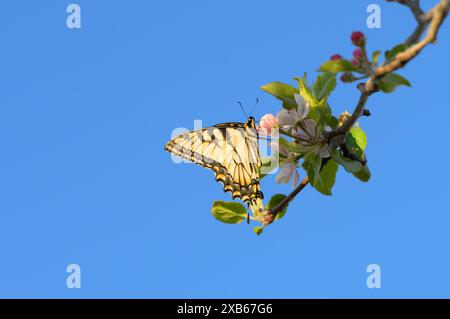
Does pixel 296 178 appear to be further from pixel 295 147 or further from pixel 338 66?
pixel 338 66

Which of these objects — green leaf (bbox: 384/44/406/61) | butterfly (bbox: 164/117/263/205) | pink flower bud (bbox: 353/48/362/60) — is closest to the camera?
green leaf (bbox: 384/44/406/61)

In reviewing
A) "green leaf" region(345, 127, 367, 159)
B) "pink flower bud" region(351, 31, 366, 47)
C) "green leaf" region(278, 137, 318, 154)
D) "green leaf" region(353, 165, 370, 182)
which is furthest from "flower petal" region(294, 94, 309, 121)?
"pink flower bud" region(351, 31, 366, 47)

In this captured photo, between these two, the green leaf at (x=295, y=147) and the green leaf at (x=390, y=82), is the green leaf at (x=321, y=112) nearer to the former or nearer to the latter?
the green leaf at (x=295, y=147)

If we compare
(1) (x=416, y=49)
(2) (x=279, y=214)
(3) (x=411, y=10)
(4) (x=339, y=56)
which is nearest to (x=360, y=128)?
(2) (x=279, y=214)

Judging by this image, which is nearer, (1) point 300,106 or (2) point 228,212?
(1) point 300,106

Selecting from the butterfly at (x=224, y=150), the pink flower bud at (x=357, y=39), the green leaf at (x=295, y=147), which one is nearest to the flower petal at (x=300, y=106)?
the green leaf at (x=295, y=147)

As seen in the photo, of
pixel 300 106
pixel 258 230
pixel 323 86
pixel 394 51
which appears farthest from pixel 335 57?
pixel 258 230

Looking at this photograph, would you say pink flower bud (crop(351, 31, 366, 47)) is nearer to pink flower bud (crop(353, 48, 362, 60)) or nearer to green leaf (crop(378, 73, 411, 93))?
pink flower bud (crop(353, 48, 362, 60))
